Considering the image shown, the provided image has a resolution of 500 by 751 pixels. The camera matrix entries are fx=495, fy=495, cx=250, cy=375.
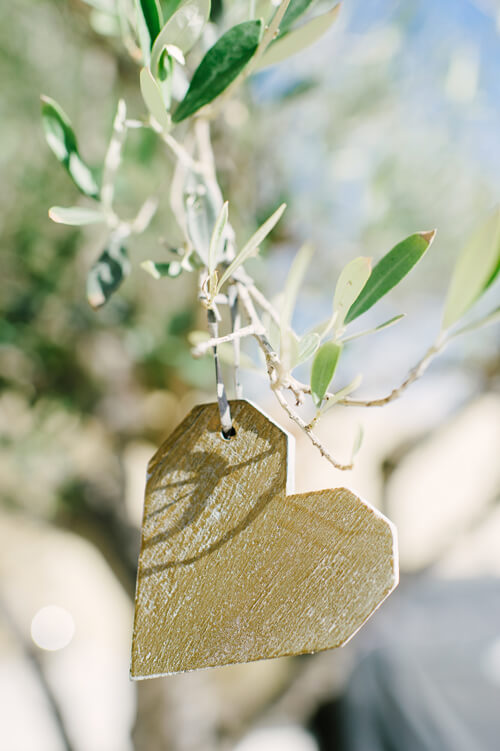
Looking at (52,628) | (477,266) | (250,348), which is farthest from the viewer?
(52,628)

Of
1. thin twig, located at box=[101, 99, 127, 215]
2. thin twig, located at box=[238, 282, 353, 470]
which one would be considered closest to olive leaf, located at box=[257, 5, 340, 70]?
thin twig, located at box=[101, 99, 127, 215]

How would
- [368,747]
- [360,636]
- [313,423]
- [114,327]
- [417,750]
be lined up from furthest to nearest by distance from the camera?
[360,636]
[368,747]
[417,750]
[114,327]
[313,423]

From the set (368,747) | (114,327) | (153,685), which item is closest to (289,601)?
(114,327)

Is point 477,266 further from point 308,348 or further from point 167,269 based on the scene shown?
point 167,269

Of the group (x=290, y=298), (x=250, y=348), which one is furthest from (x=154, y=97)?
(x=250, y=348)

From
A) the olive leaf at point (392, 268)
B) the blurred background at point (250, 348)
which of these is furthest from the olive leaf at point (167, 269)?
the blurred background at point (250, 348)

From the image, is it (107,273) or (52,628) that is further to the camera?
(52,628)

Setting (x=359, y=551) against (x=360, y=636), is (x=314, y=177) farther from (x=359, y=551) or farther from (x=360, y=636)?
(x=360, y=636)
